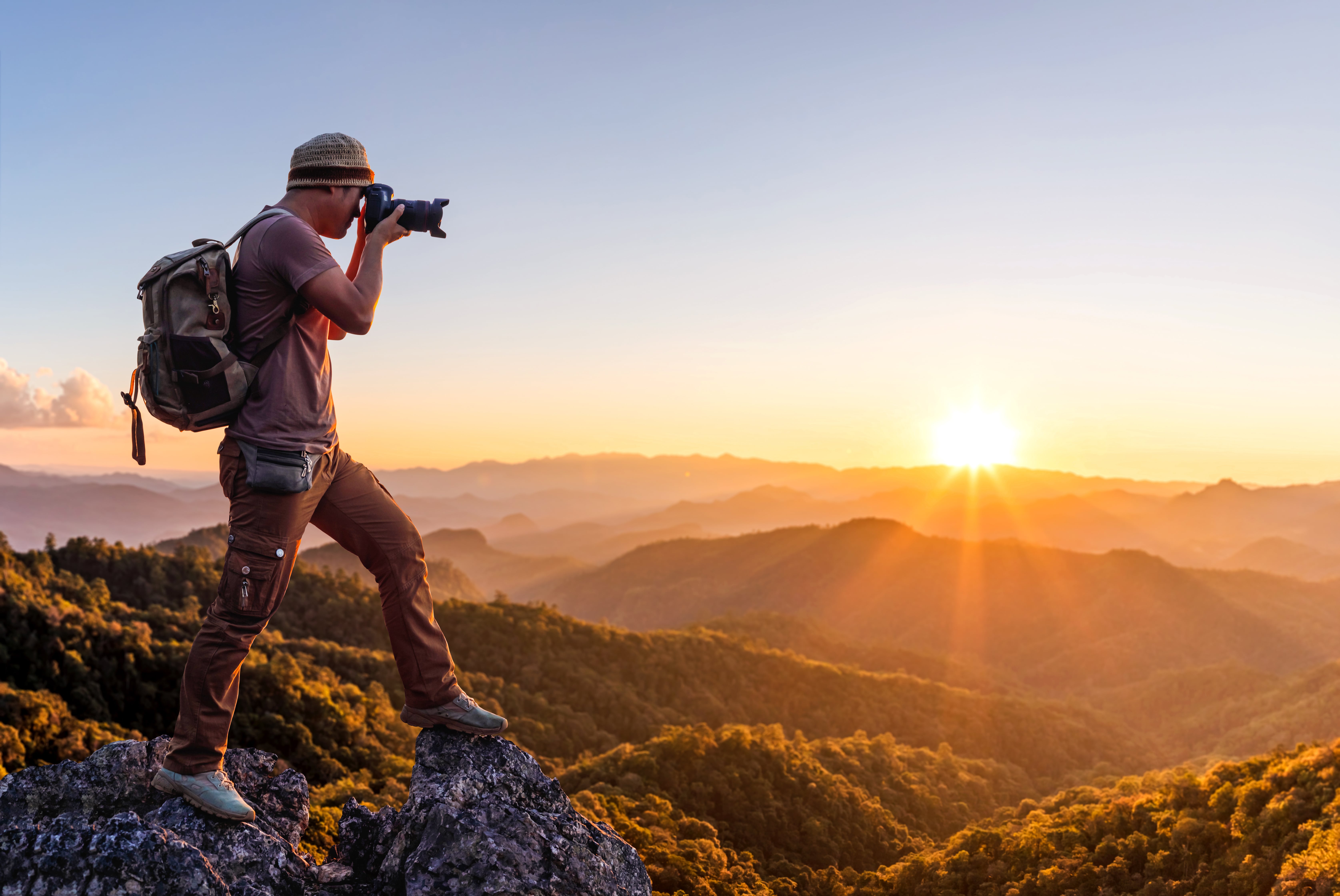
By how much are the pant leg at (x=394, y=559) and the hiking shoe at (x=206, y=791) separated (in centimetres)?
122

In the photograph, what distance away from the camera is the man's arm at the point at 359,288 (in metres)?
4.39

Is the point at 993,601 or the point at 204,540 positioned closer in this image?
the point at 204,540

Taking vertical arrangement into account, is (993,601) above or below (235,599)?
below

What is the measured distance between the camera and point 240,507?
4.64 metres

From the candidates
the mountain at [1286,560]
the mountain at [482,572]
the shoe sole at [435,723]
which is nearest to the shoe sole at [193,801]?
the shoe sole at [435,723]

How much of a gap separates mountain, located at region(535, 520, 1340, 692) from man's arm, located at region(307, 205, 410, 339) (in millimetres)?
97351

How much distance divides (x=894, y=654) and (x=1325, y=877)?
231 ft

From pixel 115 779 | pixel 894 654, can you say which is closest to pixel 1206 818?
pixel 115 779

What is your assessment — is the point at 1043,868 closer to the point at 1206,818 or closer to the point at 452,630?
the point at 1206,818

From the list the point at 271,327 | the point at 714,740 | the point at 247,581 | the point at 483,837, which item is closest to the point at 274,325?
the point at 271,327

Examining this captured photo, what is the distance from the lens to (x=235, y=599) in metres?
4.55

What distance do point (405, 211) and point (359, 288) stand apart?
2.23 ft

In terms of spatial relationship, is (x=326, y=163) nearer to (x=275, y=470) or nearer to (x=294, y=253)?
(x=294, y=253)

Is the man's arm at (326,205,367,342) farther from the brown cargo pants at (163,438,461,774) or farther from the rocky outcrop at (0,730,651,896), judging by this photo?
the rocky outcrop at (0,730,651,896)
